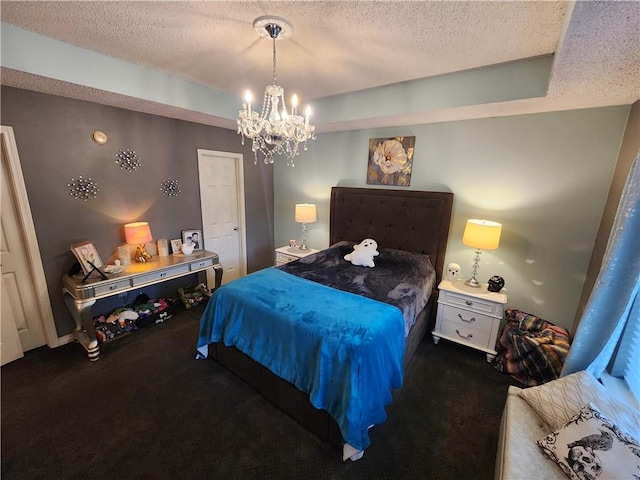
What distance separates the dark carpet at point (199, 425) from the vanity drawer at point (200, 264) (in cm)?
94

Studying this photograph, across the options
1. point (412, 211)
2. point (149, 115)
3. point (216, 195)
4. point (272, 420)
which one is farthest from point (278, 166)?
point (272, 420)

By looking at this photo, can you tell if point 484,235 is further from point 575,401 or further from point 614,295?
point 575,401

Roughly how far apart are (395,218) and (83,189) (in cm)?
325

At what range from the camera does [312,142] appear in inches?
149

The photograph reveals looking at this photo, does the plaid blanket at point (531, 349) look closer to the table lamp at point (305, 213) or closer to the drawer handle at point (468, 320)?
the drawer handle at point (468, 320)

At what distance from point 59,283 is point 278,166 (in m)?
2.99

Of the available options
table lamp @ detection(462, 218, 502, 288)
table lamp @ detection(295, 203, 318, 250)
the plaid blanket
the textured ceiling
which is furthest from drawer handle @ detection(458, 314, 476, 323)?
table lamp @ detection(295, 203, 318, 250)

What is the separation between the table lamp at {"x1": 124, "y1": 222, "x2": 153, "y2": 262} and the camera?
2.74 meters

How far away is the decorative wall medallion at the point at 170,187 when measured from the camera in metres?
3.09

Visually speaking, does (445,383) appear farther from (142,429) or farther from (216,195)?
(216,195)

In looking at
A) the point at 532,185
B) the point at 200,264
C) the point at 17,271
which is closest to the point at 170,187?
the point at 200,264

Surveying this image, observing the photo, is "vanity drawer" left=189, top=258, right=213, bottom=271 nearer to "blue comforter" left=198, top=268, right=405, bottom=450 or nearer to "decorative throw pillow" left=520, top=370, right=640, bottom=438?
"blue comforter" left=198, top=268, right=405, bottom=450

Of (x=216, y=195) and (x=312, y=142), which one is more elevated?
(x=312, y=142)

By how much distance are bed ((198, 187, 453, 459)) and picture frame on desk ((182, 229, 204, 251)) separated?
138 centimetres
